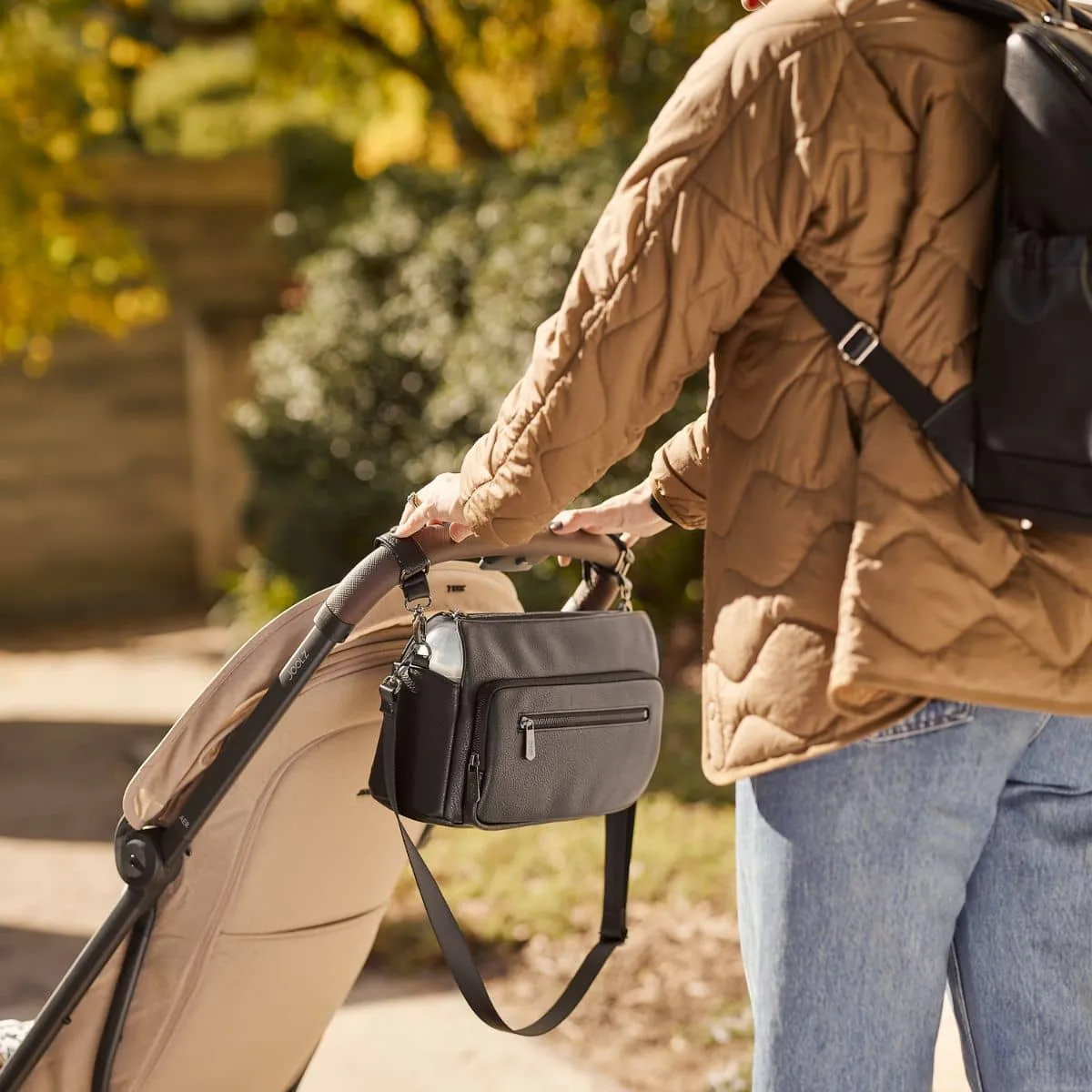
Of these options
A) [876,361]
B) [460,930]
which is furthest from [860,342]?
[460,930]

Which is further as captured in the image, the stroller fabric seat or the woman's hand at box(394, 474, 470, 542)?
the stroller fabric seat

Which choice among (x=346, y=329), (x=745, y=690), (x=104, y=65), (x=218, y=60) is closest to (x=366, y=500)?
(x=346, y=329)

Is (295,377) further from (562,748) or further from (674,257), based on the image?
(674,257)

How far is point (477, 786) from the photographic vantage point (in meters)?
1.95

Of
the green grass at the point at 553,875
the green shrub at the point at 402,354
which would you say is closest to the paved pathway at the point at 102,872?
the green grass at the point at 553,875

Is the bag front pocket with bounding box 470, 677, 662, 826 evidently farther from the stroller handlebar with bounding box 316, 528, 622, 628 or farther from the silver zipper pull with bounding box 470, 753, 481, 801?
the stroller handlebar with bounding box 316, 528, 622, 628

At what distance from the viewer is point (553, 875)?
15.5ft

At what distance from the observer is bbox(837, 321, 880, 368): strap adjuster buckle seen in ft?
5.14

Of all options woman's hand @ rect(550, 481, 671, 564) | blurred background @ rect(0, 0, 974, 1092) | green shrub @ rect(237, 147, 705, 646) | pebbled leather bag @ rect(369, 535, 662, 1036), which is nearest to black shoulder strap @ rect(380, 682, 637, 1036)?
pebbled leather bag @ rect(369, 535, 662, 1036)

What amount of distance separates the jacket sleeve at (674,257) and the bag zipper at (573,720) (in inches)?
14.9

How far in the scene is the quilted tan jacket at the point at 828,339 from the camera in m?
1.55

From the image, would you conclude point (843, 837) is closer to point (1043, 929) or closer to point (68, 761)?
point (1043, 929)

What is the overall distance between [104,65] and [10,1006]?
7501mm

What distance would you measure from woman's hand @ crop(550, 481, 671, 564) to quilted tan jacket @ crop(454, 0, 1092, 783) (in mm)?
590
